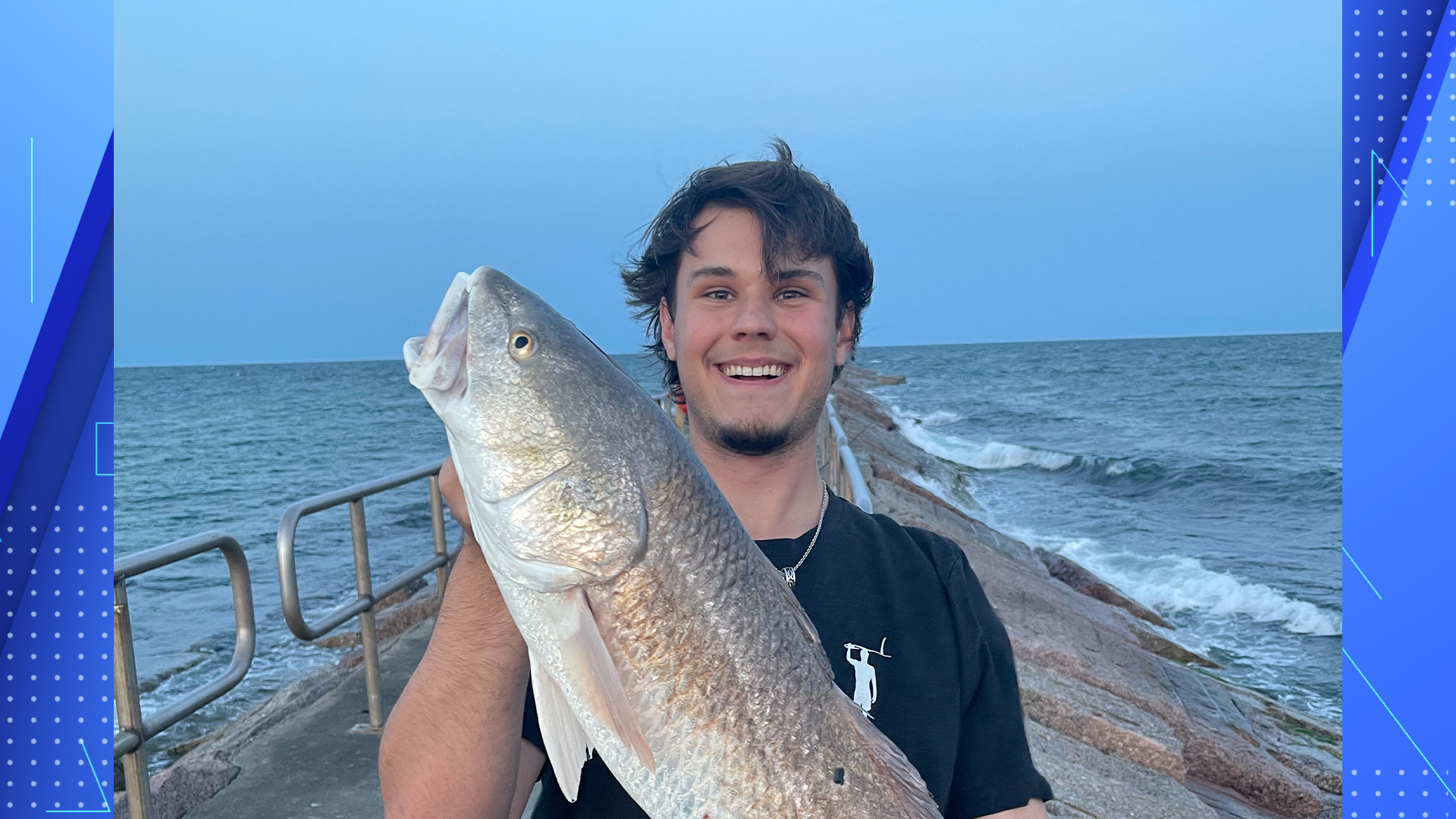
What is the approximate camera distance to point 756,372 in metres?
2.71

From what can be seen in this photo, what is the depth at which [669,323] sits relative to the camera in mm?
3359

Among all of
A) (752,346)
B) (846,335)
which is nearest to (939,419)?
(846,335)

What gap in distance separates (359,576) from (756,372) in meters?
3.61

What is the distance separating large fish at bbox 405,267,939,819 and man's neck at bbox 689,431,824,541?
2.83ft

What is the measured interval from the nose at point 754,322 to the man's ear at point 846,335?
0.53 m

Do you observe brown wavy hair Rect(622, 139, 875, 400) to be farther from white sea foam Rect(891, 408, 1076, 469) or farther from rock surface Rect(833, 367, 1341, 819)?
white sea foam Rect(891, 408, 1076, 469)

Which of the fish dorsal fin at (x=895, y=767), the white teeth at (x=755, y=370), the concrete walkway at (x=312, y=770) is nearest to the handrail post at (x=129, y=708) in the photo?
the concrete walkway at (x=312, y=770)

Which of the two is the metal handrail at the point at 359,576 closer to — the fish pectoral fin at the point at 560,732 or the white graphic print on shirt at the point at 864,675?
the white graphic print on shirt at the point at 864,675

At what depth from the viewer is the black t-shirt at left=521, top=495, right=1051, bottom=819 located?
235 cm

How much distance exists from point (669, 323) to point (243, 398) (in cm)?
9598

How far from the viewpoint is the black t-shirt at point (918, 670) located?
2.35 metres

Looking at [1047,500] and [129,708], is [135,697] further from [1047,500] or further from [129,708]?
[1047,500]

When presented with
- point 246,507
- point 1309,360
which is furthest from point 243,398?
point 1309,360

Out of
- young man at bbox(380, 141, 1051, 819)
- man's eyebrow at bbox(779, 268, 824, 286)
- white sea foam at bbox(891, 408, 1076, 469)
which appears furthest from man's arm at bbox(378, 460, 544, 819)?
white sea foam at bbox(891, 408, 1076, 469)
